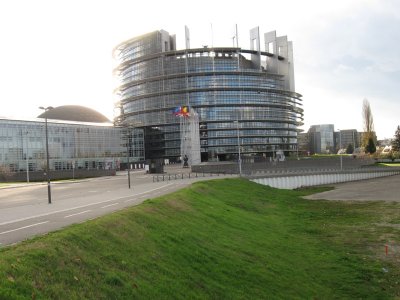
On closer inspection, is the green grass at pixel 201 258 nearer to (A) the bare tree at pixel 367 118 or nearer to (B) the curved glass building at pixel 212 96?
(B) the curved glass building at pixel 212 96

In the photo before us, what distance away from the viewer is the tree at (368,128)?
14338 centimetres

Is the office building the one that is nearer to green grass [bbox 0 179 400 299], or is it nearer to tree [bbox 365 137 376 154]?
green grass [bbox 0 179 400 299]

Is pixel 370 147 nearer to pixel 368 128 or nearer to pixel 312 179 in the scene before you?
pixel 368 128

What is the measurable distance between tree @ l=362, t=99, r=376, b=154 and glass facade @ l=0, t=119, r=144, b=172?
85.7 metres

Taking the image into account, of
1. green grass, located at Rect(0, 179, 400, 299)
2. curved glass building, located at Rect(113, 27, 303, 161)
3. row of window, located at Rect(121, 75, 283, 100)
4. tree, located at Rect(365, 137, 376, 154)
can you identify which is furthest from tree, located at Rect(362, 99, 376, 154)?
green grass, located at Rect(0, 179, 400, 299)

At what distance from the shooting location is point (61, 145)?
104000mm

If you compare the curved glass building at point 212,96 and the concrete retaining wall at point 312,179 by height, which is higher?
the curved glass building at point 212,96

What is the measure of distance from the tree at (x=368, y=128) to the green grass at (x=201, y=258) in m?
119

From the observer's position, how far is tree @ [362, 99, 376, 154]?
143 meters

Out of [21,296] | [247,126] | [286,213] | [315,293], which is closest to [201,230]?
[315,293]

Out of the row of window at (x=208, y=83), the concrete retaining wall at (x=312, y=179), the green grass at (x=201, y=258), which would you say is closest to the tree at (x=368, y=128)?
the row of window at (x=208, y=83)

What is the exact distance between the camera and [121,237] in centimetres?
1550

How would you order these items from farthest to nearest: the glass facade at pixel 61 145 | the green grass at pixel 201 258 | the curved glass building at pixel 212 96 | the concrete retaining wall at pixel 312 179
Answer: the curved glass building at pixel 212 96 → the glass facade at pixel 61 145 → the concrete retaining wall at pixel 312 179 → the green grass at pixel 201 258

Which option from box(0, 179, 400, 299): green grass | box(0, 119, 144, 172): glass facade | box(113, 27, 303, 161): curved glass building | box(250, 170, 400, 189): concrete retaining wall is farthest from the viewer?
box(113, 27, 303, 161): curved glass building
